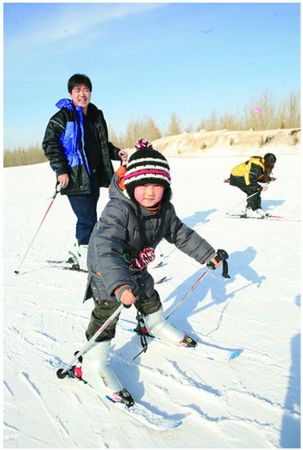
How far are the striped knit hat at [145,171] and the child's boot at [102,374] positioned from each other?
3.24 feet

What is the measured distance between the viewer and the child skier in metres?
2.28

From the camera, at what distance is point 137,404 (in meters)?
2.27

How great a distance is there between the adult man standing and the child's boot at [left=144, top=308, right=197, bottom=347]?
1595 mm

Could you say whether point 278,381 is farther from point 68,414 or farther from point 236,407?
point 68,414

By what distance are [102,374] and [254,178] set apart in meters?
5.66

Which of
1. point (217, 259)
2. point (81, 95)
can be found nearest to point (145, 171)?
point (217, 259)

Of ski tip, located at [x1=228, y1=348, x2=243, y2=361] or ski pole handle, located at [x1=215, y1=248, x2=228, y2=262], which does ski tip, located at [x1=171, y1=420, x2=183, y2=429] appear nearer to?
ski tip, located at [x1=228, y1=348, x2=243, y2=361]

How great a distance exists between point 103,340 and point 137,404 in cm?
42

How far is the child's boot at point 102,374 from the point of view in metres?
2.29

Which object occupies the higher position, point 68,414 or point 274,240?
point 274,240

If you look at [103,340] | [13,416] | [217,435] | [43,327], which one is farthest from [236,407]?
[43,327]

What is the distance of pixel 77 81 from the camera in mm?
3893

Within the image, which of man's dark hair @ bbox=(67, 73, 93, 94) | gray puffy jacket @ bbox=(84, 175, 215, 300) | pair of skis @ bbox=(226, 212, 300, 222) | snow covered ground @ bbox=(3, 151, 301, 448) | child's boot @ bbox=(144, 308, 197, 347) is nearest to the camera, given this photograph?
snow covered ground @ bbox=(3, 151, 301, 448)

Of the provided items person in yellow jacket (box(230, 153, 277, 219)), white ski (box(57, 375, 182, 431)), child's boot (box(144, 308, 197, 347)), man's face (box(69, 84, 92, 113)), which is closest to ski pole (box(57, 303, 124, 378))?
white ski (box(57, 375, 182, 431))
